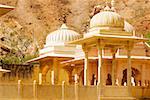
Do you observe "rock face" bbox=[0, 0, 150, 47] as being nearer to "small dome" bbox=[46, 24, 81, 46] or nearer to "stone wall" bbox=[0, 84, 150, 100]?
"small dome" bbox=[46, 24, 81, 46]

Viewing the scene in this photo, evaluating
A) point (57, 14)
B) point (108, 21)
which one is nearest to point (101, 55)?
point (108, 21)

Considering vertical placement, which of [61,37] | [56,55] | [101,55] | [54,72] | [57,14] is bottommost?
[54,72]

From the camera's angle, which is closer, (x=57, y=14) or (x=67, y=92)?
(x=67, y=92)

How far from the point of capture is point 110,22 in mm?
22188

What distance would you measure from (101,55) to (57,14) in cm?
3983

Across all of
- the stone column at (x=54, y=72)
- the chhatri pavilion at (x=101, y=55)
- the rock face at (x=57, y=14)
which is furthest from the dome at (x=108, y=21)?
the rock face at (x=57, y=14)

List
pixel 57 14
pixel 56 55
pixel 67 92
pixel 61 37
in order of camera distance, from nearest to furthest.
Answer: pixel 67 92 → pixel 56 55 → pixel 61 37 → pixel 57 14

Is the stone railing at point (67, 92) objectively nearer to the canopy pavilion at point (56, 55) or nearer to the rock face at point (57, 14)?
the canopy pavilion at point (56, 55)

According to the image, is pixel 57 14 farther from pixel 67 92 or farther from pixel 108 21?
pixel 67 92

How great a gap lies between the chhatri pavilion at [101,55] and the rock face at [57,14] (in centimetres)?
2381

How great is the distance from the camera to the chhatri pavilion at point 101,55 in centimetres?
2156

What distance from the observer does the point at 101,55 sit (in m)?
21.2

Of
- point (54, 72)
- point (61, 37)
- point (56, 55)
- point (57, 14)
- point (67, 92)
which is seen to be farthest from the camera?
point (57, 14)

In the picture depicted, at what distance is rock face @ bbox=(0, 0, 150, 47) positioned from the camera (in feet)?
181
